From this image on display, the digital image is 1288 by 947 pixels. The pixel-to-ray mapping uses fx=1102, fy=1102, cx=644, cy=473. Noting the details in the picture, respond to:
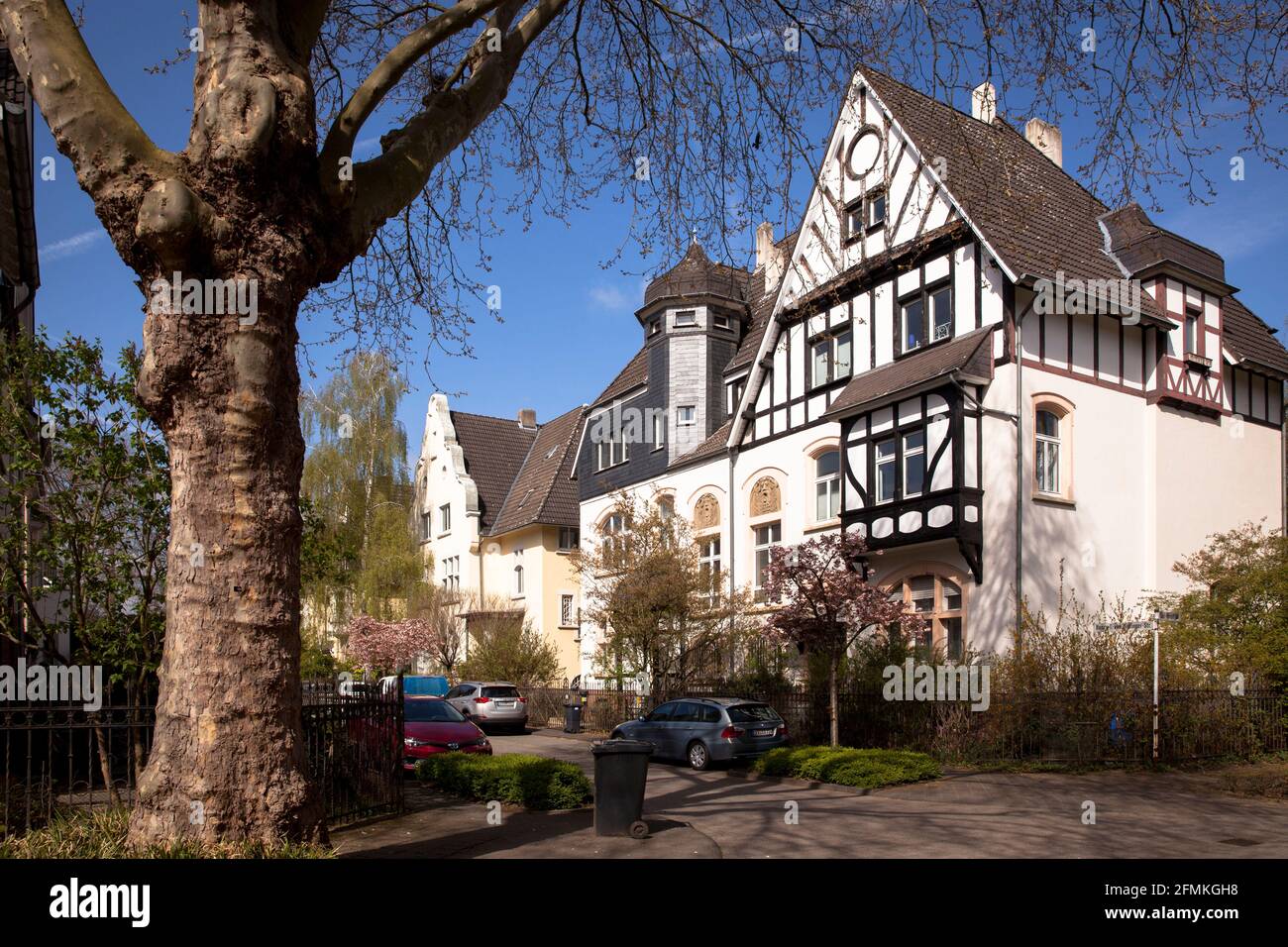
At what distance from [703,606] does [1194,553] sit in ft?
38.7

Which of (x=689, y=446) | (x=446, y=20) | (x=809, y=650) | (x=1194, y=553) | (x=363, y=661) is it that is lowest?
(x=363, y=661)

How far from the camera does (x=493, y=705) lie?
31.8 meters

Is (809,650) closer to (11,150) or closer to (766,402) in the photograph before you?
(766,402)

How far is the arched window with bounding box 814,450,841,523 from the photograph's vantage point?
28281mm

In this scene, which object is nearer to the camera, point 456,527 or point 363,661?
point 363,661

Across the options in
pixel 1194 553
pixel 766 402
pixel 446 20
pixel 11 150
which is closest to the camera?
pixel 446 20

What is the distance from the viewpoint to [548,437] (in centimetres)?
5106

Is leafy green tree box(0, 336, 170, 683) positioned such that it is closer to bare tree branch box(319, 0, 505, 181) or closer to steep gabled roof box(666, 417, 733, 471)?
bare tree branch box(319, 0, 505, 181)

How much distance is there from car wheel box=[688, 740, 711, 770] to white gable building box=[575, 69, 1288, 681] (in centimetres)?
591

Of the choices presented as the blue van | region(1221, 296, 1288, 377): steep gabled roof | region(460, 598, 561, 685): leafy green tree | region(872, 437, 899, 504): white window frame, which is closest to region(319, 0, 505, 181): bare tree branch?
region(872, 437, 899, 504): white window frame

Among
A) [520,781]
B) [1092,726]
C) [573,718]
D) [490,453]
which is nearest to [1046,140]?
[1092,726]

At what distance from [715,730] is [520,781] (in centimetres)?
778

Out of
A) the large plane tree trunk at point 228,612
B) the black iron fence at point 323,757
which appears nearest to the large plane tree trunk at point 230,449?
the large plane tree trunk at point 228,612
